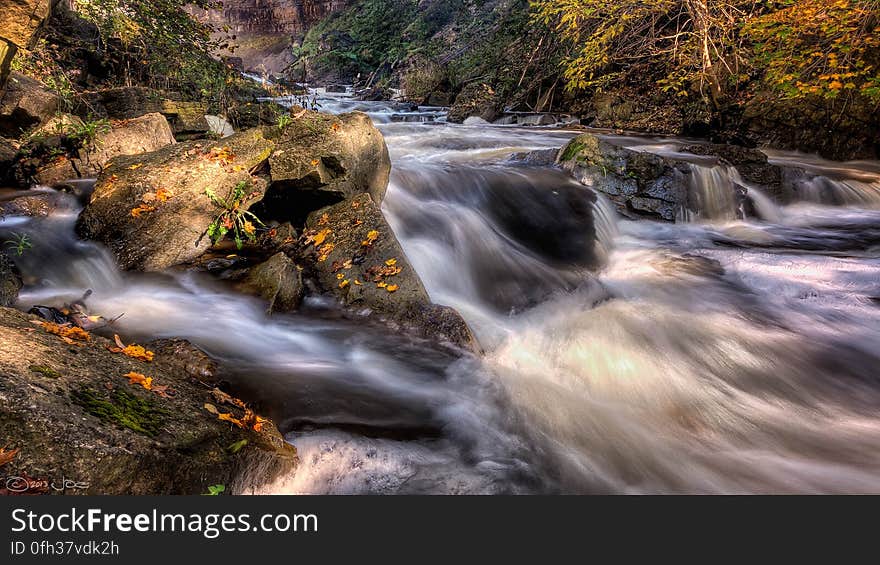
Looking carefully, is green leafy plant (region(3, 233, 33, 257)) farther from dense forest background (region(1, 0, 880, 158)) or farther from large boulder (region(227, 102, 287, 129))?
large boulder (region(227, 102, 287, 129))

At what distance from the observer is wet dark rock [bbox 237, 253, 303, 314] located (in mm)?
4316

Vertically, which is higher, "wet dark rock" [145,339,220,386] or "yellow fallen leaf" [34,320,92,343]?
"yellow fallen leaf" [34,320,92,343]

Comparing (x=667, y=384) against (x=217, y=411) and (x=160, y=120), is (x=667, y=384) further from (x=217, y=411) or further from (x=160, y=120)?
(x=160, y=120)

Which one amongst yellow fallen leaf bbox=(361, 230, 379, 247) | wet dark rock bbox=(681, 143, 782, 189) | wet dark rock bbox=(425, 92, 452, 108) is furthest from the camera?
wet dark rock bbox=(425, 92, 452, 108)

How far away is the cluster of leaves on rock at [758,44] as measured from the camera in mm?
8164

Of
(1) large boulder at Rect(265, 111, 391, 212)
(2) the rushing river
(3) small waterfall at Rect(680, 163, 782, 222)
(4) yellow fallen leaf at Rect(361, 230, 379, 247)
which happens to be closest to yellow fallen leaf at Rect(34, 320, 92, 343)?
(2) the rushing river

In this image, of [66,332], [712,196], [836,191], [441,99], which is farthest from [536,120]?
[66,332]

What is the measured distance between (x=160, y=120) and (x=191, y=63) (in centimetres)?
254

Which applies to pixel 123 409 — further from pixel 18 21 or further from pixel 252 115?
pixel 252 115

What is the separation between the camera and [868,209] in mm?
8023

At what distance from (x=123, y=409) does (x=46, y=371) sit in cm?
36

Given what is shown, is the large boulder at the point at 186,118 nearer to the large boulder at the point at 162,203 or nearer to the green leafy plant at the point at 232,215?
the large boulder at the point at 162,203

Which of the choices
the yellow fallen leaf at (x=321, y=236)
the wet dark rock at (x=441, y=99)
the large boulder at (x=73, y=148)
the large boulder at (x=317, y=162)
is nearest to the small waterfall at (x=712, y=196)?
the large boulder at (x=317, y=162)

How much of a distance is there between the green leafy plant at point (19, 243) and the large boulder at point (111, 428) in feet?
7.13
